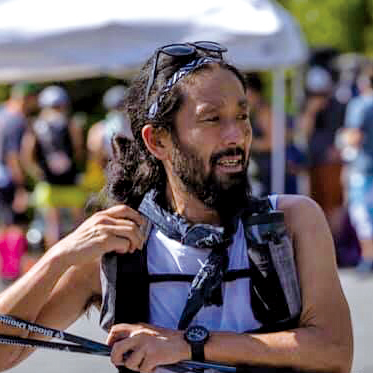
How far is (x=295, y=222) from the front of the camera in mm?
2635

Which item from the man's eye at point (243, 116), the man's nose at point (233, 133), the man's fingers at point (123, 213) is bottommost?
the man's fingers at point (123, 213)

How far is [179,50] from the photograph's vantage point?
2.66 m

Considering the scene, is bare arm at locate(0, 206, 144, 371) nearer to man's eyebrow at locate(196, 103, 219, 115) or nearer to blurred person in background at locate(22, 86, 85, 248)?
man's eyebrow at locate(196, 103, 219, 115)

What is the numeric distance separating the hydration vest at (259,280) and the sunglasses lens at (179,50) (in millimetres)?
384

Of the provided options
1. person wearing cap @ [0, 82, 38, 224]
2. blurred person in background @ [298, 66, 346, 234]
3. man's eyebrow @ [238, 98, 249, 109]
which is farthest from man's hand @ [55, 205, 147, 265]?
person wearing cap @ [0, 82, 38, 224]

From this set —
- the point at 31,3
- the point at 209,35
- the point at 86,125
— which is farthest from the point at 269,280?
the point at 86,125

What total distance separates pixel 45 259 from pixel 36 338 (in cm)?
22

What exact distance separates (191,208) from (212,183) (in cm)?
13

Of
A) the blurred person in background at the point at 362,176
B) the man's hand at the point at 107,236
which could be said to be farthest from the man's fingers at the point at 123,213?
the blurred person in background at the point at 362,176

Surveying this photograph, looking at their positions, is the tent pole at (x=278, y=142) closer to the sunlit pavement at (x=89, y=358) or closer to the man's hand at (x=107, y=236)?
the sunlit pavement at (x=89, y=358)

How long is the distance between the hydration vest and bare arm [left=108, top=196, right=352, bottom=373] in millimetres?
41

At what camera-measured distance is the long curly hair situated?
2.65 meters

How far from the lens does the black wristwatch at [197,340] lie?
8.02 feet

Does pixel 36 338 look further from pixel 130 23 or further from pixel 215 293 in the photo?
pixel 130 23
